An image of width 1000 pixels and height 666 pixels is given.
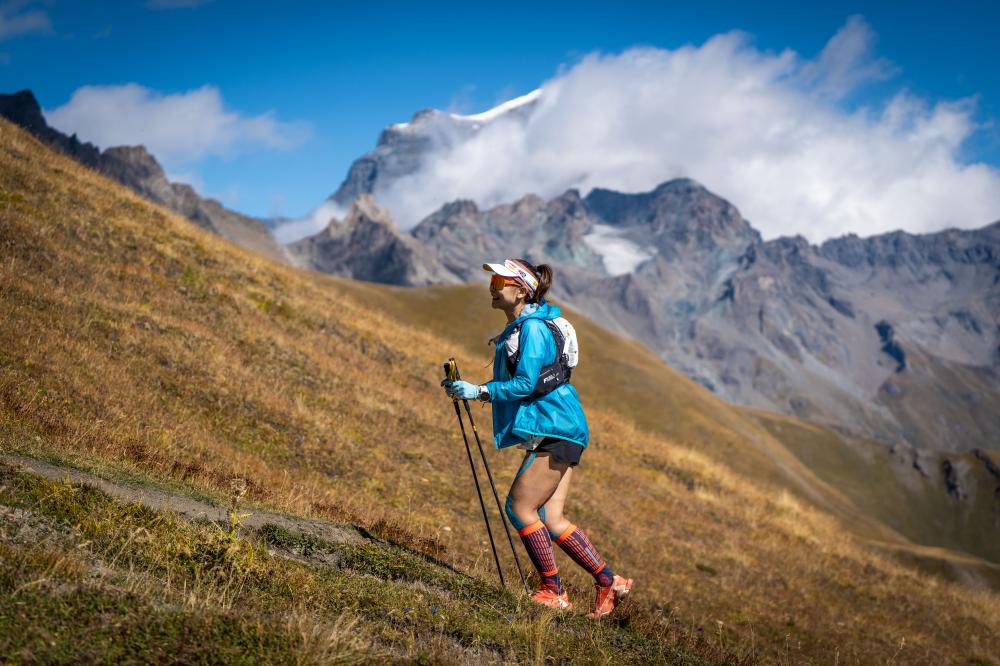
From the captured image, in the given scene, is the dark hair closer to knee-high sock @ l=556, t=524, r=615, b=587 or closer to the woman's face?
the woman's face

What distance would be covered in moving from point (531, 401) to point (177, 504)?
3508 millimetres

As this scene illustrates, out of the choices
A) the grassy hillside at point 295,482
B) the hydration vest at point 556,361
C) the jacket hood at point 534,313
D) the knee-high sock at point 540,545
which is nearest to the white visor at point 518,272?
the jacket hood at point 534,313

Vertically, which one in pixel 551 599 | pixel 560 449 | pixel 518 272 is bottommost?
pixel 551 599

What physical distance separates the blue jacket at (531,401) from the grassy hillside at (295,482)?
5.04 feet

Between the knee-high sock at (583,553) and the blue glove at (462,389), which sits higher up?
the blue glove at (462,389)

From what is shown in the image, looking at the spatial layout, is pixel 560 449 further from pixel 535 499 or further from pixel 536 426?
pixel 535 499

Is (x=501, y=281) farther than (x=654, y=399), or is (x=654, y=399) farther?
(x=654, y=399)

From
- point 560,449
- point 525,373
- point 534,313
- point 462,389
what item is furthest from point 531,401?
point 534,313

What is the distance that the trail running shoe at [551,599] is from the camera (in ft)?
23.6

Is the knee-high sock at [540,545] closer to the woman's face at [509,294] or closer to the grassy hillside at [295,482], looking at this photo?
the grassy hillside at [295,482]

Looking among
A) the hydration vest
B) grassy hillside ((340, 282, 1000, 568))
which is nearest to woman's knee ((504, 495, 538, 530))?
the hydration vest

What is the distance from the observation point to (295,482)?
11.5 metres

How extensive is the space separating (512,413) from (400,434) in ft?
34.3

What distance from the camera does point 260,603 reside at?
5.04 m
